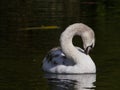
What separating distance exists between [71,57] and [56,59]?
0.38m

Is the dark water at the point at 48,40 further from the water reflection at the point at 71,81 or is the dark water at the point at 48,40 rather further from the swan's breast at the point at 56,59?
the swan's breast at the point at 56,59

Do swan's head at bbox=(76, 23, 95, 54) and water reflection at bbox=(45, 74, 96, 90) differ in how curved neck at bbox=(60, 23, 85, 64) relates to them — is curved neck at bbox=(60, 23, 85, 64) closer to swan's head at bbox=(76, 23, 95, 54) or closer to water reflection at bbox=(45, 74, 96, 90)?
swan's head at bbox=(76, 23, 95, 54)

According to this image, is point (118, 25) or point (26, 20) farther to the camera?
point (26, 20)

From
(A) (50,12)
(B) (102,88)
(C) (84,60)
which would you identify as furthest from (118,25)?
(B) (102,88)

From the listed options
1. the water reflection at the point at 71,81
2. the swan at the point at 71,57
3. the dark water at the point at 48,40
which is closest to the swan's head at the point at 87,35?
the swan at the point at 71,57

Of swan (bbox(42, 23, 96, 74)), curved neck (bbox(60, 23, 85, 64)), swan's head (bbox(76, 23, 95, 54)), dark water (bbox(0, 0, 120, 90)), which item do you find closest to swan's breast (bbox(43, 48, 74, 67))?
swan (bbox(42, 23, 96, 74))

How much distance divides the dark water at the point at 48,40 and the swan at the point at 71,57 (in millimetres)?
244

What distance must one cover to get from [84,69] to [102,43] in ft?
10.1

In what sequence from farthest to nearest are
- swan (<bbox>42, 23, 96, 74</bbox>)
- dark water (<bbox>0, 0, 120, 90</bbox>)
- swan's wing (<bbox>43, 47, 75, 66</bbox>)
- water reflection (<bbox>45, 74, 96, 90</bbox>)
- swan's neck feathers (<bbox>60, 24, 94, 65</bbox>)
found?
swan's wing (<bbox>43, 47, 75, 66</bbox>), swan's neck feathers (<bbox>60, 24, 94, 65</bbox>), swan (<bbox>42, 23, 96, 74</bbox>), dark water (<bbox>0, 0, 120, 90</bbox>), water reflection (<bbox>45, 74, 96, 90</bbox>)

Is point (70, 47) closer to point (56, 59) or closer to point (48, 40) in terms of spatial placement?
point (56, 59)

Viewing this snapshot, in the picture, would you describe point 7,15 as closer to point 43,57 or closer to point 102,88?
point 43,57

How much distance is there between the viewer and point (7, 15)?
2712 cm

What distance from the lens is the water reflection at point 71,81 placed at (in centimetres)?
1562

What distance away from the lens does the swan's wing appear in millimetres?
17906
